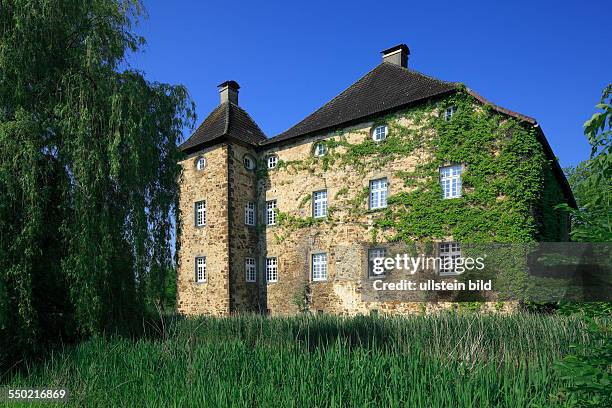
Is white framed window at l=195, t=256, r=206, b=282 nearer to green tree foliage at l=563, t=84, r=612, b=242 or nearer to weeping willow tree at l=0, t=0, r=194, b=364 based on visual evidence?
weeping willow tree at l=0, t=0, r=194, b=364

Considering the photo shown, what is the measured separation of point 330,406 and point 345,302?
500 inches

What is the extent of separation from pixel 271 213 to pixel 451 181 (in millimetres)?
7708

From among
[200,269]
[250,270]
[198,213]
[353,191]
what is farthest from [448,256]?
[198,213]

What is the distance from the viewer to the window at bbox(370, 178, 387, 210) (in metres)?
16.5

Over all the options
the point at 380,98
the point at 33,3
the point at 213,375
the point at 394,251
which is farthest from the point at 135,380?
the point at 380,98

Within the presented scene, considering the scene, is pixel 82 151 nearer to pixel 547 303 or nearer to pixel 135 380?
pixel 135 380

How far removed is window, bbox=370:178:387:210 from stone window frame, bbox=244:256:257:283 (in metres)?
5.73

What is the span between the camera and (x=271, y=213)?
1961 cm

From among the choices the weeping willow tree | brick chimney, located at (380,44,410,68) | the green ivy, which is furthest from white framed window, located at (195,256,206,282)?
brick chimney, located at (380,44,410,68)

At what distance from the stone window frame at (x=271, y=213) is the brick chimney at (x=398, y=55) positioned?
24.3 ft

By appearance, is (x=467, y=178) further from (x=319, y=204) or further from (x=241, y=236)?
(x=241, y=236)

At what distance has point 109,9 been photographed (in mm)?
8898

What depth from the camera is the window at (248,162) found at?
19781 mm

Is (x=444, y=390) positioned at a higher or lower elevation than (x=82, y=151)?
lower
